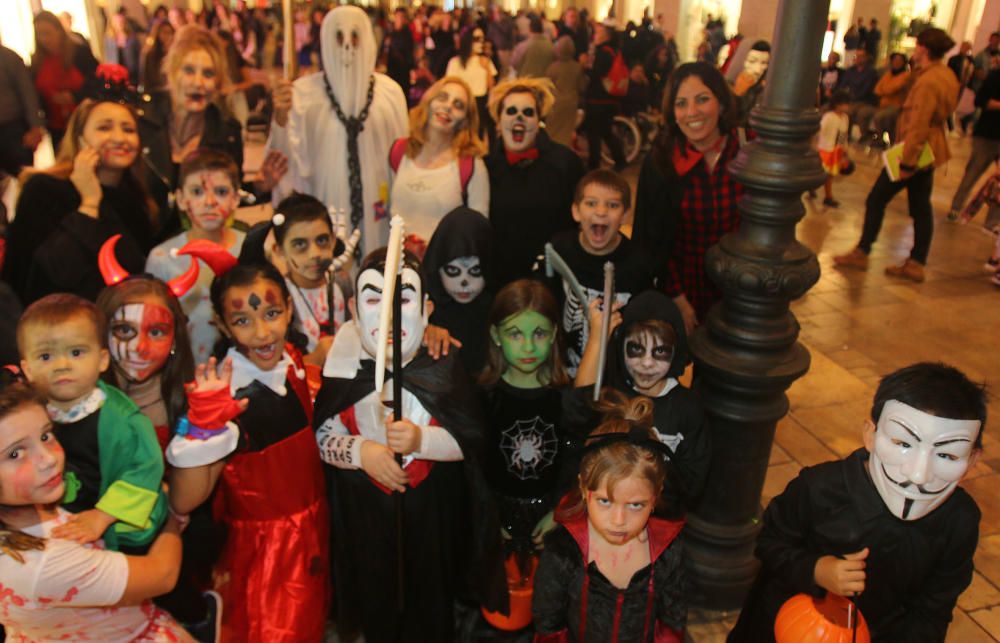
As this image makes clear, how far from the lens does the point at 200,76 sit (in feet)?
14.3

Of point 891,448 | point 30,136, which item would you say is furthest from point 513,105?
point 30,136

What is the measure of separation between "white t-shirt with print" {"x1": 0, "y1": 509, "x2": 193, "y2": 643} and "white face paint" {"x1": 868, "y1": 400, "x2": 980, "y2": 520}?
1904 mm

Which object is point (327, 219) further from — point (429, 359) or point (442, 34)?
point (442, 34)

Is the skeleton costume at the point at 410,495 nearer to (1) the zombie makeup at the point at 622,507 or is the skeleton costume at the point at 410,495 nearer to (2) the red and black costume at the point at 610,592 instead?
(2) the red and black costume at the point at 610,592

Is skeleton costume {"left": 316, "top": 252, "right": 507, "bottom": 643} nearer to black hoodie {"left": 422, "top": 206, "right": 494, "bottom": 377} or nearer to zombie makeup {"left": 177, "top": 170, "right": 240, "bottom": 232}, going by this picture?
black hoodie {"left": 422, "top": 206, "right": 494, "bottom": 377}

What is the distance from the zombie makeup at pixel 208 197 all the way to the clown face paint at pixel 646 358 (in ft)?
5.68

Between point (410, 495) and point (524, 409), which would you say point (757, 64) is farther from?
point (410, 495)

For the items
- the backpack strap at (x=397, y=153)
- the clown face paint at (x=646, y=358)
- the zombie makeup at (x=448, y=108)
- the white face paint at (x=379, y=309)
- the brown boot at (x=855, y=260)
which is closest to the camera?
the white face paint at (x=379, y=309)

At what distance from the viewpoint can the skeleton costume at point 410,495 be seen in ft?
8.18

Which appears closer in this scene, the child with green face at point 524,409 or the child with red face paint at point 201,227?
the child with green face at point 524,409

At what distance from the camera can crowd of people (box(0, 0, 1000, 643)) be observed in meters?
2.05

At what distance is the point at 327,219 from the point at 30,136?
13.0 feet

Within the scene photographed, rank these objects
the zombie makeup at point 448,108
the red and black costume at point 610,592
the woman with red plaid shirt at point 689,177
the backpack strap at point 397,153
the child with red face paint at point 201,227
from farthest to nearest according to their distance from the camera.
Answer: the backpack strap at point 397,153 → the zombie makeup at point 448,108 → the woman with red plaid shirt at point 689,177 → the child with red face paint at point 201,227 → the red and black costume at point 610,592

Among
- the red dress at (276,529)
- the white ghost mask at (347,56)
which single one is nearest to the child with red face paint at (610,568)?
the red dress at (276,529)
